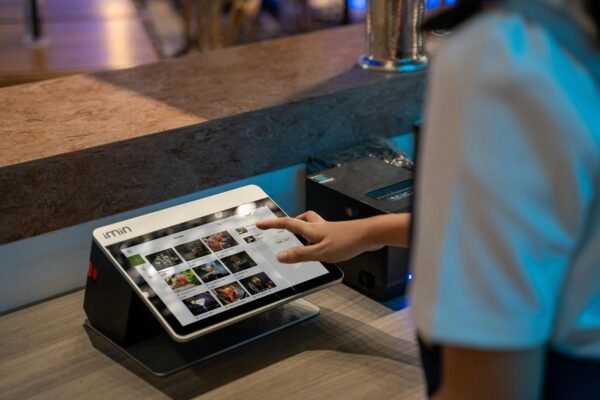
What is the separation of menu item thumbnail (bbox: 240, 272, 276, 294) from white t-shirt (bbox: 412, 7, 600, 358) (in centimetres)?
58

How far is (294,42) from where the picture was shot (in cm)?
173

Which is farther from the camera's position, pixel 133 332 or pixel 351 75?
pixel 351 75

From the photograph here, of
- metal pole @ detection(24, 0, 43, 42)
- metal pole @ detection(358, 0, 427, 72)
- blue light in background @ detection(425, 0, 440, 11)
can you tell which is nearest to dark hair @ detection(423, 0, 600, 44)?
metal pole @ detection(358, 0, 427, 72)

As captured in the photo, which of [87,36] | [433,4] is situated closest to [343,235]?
[433,4]

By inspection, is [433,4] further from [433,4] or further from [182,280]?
[182,280]

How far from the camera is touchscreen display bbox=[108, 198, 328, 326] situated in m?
1.06

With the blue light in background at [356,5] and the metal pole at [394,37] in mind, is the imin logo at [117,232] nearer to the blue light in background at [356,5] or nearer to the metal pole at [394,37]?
the metal pole at [394,37]

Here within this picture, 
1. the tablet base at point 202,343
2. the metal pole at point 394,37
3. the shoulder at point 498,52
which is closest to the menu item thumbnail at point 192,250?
the tablet base at point 202,343

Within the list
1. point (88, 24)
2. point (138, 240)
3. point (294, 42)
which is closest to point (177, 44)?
point (88, 24)

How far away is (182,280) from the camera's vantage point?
108 cm

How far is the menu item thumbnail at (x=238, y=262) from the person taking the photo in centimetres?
111

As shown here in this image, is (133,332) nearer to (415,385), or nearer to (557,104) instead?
(415,385)

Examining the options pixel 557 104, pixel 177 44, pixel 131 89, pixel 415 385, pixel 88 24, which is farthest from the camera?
pixel 177 44

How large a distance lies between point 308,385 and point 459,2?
60 cm
